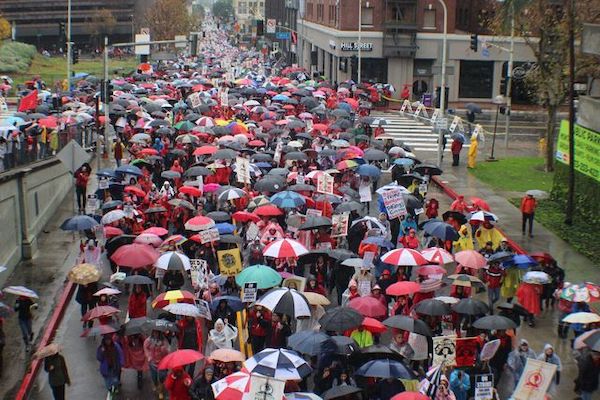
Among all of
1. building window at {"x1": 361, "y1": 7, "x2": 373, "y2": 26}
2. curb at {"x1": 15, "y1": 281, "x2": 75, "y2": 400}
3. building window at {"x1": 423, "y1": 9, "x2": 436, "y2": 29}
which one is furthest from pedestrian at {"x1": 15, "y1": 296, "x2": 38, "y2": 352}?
building window at {"x1": 423, "y1": 9, "x2": 436, "y2": 29}

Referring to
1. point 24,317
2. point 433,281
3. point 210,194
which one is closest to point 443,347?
point 433,281

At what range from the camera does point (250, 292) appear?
1669 centimetres

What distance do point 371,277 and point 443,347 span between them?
14.3 ft

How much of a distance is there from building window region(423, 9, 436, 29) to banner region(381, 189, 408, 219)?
4982 centimetres

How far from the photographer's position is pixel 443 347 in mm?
13711

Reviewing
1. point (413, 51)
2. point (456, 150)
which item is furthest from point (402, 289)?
point (413, 51)

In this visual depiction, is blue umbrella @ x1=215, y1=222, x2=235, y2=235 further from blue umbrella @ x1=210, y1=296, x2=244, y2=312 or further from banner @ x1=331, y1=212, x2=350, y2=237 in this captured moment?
blue umbrella @ x1=210, y1=296, x2=244, y2=312

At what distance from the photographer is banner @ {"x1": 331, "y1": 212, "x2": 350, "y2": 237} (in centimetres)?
2156

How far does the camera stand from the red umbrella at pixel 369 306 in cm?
1570

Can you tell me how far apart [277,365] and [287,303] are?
2608mm

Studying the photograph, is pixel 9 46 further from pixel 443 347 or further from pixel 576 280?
pixel 443 347

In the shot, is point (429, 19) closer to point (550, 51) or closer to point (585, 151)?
point (550, 51)

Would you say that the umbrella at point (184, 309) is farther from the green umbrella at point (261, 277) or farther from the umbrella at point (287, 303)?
the green umbrella at point (261, 277)

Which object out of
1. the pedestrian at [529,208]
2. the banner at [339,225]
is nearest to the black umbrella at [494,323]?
the banner at [339,225]
